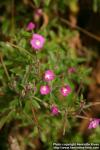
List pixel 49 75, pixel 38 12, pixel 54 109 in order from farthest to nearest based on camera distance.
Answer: pixel 38 12
pixel 49 75
pixel 54 109


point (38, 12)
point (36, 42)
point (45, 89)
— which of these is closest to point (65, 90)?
point (45, 89)

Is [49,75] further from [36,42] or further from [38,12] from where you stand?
[38,12]

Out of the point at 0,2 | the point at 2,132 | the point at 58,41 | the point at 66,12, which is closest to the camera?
the point at 2,132

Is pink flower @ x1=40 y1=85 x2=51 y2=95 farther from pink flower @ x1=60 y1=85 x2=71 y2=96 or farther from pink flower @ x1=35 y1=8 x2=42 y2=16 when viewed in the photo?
pink flower @ x1=35 y1=8 x2=42 y2=16

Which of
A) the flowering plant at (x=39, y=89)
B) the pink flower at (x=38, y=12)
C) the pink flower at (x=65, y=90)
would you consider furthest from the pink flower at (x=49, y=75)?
the pink flower at (x=38, y=12)

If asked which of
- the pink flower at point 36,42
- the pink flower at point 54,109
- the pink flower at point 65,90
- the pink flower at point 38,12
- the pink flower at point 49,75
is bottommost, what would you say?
the pink flower at point 54,109

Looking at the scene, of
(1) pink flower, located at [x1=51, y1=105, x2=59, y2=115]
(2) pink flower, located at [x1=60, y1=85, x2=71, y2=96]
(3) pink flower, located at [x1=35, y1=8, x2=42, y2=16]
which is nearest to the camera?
(1) pink flower, located at [x1=51, y1=105, x2=59, y2=115]

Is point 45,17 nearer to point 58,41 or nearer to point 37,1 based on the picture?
point 58,41

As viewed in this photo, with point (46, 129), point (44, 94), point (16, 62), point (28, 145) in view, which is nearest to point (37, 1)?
point (16, 62)

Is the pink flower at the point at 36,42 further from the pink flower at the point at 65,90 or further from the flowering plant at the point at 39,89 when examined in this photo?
the pink flower at the point at 65,90

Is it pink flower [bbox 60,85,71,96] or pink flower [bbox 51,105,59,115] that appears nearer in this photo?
pink flower [bbox 51,105,59,115]

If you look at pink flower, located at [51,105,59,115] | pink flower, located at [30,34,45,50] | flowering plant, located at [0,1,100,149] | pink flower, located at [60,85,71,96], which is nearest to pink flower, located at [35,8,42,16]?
flowering plant, located at [0,1,100,149]
